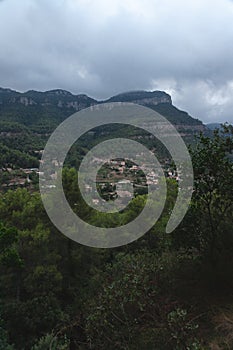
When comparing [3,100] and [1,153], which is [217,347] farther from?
[3,100]

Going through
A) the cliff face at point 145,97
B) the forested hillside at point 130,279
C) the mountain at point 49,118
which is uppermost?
the cliff face at point 145,97

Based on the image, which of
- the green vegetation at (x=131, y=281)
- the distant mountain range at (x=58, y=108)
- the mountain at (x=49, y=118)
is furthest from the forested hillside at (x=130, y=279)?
the distant mountain range at (x=58, y=108)

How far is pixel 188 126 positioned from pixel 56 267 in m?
81.2

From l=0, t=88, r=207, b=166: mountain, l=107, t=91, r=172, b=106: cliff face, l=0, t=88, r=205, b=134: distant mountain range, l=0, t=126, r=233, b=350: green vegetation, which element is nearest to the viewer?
l=0, t=126, r=233, b=350: green vegetation

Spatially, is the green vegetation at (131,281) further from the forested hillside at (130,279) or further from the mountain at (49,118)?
the mountain at (49,118)

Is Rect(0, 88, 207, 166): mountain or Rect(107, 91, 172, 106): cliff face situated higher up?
Rect(107, 91, 172, 106): cliff face

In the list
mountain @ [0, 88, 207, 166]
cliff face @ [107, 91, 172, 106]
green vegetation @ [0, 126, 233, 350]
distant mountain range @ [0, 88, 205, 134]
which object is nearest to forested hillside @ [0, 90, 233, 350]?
green vegetation @ [0, 126, 233, 350]

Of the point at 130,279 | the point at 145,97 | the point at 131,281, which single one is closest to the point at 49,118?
the point at 145,97

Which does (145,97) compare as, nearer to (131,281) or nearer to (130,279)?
(130,279)

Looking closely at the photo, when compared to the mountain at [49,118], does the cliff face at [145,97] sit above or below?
above

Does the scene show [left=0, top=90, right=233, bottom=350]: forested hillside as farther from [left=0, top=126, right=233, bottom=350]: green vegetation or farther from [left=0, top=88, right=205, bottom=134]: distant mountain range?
[left=0, top=88, right=205, bottom=134]: distant mountain range

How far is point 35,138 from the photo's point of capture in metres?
65.7

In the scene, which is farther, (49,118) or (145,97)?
(145,97)

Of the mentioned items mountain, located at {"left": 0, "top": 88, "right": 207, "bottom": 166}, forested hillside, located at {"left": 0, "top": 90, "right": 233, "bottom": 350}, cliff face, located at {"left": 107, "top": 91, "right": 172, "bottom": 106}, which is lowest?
forested hillside, located at {"left": 0, "top": 90, "right": 233, "bottom": 350}
